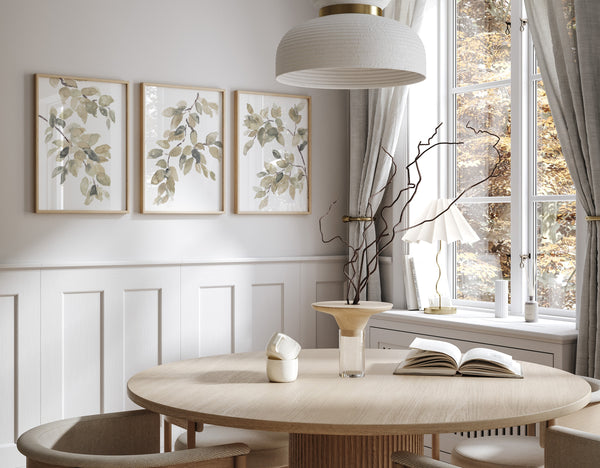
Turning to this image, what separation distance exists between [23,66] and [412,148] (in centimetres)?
210

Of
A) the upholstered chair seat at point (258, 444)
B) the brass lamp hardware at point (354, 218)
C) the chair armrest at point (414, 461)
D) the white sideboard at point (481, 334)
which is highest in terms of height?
the brass lamp hardware at point (354, 218)

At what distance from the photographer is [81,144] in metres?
3.88

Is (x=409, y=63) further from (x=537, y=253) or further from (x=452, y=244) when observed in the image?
(x=452, y=244)

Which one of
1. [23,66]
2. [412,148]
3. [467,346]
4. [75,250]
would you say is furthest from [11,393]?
[412,148]

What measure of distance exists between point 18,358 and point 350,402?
2204 mm

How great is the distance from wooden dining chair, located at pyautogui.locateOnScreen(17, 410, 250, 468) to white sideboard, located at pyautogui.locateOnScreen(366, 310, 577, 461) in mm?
1713

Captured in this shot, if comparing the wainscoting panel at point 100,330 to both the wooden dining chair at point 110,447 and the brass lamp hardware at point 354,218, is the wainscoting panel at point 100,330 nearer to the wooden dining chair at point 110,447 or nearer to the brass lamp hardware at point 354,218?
the brass lamp hardware at point 354,218

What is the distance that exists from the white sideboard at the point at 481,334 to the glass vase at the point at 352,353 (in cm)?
117

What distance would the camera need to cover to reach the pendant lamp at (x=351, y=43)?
83.0 inches

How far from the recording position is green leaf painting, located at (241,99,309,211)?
4.35m

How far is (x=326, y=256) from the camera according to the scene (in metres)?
4.61

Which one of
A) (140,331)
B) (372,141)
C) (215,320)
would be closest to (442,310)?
(372,141)

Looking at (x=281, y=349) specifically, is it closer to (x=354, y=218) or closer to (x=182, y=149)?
(x=182, y=149)

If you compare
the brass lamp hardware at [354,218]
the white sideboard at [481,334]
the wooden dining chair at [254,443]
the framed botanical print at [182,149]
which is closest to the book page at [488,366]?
the wooden dining chair at [254,443]
